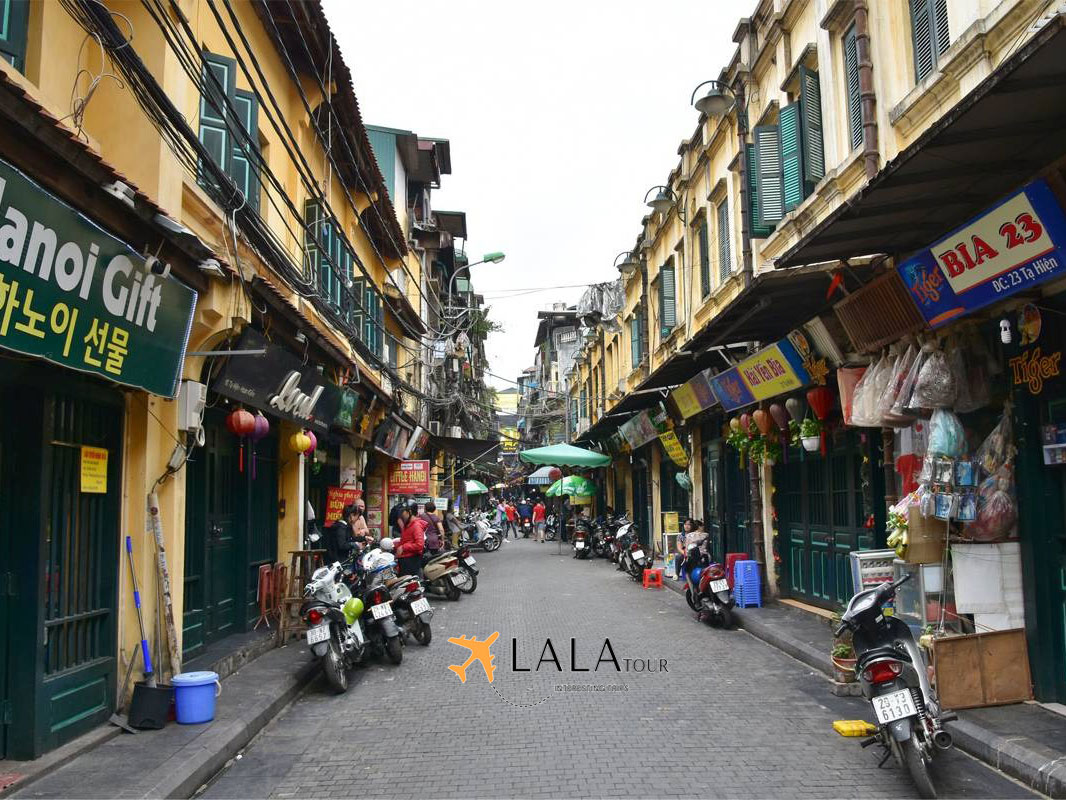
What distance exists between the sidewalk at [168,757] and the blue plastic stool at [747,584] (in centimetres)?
749

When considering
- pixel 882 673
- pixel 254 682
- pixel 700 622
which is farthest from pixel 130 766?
pixel 700 622

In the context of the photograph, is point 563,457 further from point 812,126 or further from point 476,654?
point 812,126

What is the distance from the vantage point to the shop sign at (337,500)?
15172 millimetres

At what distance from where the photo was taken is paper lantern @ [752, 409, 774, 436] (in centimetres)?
1245

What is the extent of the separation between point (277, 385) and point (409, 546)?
6133 millimetres

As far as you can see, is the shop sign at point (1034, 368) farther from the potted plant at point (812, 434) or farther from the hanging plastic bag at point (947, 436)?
the potted plant at point (812, 434)

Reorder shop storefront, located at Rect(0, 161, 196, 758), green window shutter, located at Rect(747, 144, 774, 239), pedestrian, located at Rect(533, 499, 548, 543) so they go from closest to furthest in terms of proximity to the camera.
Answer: shop storefront, located at Rect(0, 161, 196, 758) → green window shutter, located at Rect(747, 144, 774, 239) → pedestrian, located at Rect(533, 499, 548, 543)

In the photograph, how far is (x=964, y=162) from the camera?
6172mm

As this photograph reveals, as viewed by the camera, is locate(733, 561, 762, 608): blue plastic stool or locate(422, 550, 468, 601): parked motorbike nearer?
locate(733, 561, 762, 608): blue plastic stool

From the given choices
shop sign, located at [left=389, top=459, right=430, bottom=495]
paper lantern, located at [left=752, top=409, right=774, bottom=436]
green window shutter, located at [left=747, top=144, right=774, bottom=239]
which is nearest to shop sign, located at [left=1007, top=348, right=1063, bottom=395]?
paper lantern, located at [left=752, top=409, right=774, bottom=436]

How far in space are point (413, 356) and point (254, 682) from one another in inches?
776

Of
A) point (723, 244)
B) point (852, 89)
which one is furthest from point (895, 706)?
point (723, 244)

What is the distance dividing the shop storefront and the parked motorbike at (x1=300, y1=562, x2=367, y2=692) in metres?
2.02

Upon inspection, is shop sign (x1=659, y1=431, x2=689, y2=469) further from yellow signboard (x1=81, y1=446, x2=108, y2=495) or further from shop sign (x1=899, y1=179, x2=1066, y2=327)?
yellow signboard (x1=81, y1=446, x2=108, y2=495)
